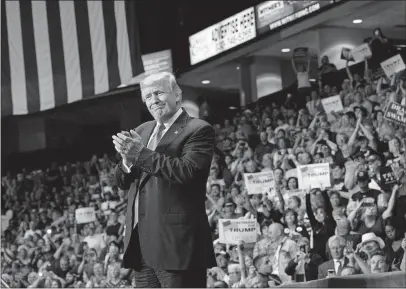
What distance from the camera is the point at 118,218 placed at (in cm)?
1157

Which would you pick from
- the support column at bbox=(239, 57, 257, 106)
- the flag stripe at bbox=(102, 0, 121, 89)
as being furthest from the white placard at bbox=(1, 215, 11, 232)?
the flag stripe at bbox=(102, 0, 121, 89)

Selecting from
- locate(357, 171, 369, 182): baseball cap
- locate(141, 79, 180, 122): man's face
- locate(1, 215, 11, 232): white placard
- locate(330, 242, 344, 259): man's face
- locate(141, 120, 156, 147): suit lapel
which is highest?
locate(141, 79, 180, 122): man's face

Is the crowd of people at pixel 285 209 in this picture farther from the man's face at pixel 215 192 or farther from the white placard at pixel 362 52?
the white placard at pixel 362 52

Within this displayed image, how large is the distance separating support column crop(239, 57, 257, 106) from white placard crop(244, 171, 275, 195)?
28.7 feet

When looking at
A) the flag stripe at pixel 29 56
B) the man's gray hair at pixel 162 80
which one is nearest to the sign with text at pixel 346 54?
the flag stripe at pixel 29 56

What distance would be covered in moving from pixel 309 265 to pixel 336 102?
3897 millimetres

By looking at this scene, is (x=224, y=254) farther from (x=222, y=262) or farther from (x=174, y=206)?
(x=174, y=206)

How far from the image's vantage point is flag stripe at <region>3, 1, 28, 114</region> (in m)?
8.38

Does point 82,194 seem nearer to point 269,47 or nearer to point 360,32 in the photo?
point 269,47

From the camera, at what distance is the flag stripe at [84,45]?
8.30 meters

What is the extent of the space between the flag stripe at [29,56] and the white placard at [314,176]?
9.56 feet

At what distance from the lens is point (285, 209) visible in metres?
8.68

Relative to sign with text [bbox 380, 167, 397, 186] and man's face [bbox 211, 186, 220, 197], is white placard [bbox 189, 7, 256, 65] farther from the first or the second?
sign with text [bbox 380, 167, 397, 186]

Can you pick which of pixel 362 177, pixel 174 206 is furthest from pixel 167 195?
pixel 362 177
